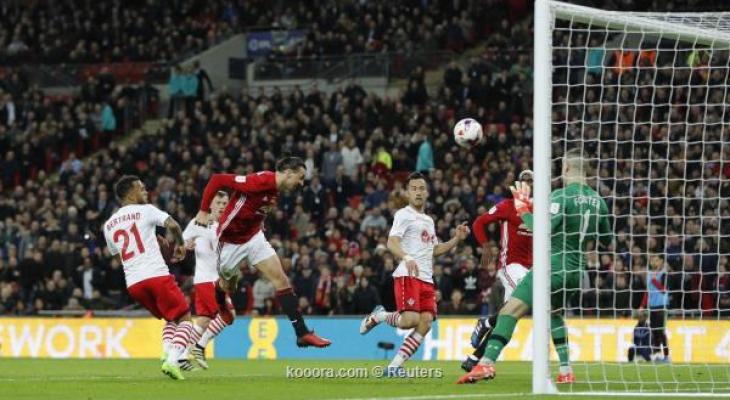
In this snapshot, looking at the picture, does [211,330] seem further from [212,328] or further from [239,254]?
[239,254]

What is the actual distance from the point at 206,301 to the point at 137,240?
10.4 ft

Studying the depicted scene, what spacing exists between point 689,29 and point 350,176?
56.2ft

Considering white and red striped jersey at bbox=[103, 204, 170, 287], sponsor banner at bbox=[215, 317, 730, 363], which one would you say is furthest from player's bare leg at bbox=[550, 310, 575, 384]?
sponsor banner at bbox=[215, 317, 730, 363]

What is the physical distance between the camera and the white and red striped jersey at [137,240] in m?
14.1

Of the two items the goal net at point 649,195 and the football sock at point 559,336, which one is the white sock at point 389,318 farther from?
the football sock at point 559,336

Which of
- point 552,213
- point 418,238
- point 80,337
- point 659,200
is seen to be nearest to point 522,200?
point 552,213

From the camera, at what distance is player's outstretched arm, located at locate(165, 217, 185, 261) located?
13.6 m

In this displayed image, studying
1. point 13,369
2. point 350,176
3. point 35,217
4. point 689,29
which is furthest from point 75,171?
point 689,29

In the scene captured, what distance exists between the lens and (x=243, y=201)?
15016mm

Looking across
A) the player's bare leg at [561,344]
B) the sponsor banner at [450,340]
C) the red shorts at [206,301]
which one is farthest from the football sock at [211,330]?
the sponsor banner at [450,340]

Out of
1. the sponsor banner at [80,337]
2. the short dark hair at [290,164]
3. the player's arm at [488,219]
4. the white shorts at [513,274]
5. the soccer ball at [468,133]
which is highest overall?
the soccer ball at [468,133]

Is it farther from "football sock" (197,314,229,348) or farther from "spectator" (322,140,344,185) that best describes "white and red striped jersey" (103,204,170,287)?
"spectator" (322,140,344,185)

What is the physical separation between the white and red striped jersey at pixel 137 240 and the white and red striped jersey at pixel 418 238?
2703 millimetres

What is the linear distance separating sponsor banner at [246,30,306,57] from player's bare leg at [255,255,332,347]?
2182 centimetres
